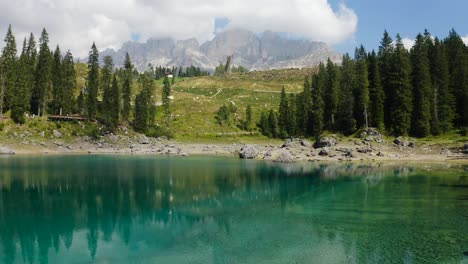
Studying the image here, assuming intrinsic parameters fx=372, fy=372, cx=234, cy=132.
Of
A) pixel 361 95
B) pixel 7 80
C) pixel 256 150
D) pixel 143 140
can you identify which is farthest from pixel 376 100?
pixel 7 80

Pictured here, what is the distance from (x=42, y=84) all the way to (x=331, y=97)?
273ft

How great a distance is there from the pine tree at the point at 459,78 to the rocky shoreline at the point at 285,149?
665 inches

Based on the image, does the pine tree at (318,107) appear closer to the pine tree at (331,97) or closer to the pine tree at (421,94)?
the pine tree at (331,97)

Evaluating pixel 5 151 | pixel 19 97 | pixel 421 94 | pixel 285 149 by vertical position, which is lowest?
pixel 285 149

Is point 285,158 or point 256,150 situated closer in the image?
point 285,158

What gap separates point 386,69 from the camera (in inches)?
3915

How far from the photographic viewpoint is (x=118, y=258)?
21.7 m

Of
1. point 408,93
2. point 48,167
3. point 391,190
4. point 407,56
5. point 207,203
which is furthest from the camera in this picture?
point 407,56

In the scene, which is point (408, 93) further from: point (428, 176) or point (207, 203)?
point (207, 203)

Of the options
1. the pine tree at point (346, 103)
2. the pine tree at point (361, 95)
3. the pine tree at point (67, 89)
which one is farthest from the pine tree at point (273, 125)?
the pine tree at point (67, 89)

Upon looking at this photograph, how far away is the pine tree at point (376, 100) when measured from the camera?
3693 inches

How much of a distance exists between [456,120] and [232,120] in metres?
80.3

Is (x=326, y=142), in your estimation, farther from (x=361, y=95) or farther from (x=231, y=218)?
(x=231, y=218)

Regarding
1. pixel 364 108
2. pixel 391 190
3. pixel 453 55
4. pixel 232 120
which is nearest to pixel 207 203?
pixel 391 190
